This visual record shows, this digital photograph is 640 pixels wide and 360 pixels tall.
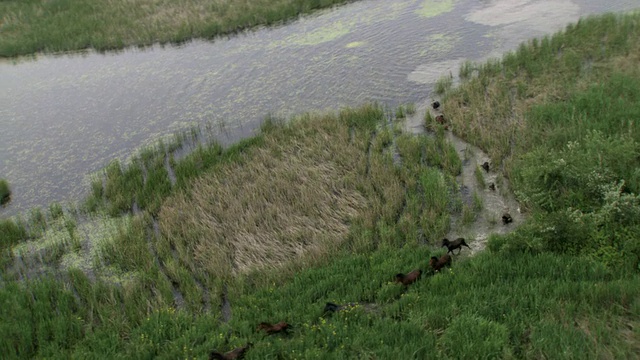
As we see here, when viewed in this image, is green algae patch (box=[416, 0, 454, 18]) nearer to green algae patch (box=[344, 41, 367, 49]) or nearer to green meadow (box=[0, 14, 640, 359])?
green algae patch (box=[344, 41, 367, 49])

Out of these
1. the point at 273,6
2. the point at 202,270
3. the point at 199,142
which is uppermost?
the point at 273,6

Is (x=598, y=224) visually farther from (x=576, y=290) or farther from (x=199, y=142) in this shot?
(x=199, y=142)

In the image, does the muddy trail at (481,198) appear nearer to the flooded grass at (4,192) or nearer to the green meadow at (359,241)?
the green meadow at (359,241)

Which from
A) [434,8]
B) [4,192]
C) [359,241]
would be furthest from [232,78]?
[359,241]

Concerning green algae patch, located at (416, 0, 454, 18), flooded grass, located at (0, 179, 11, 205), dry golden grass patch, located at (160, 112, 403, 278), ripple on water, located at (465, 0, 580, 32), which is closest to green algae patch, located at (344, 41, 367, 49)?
green algae patch, located at (416, 0, 454, 18)

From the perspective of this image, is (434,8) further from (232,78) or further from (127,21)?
(127,21)

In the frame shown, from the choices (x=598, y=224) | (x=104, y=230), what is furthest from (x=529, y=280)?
(x=104, y=230)

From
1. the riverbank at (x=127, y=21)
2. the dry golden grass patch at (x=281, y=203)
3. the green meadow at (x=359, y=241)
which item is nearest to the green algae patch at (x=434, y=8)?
the riverbank at (x=127, y=21)
